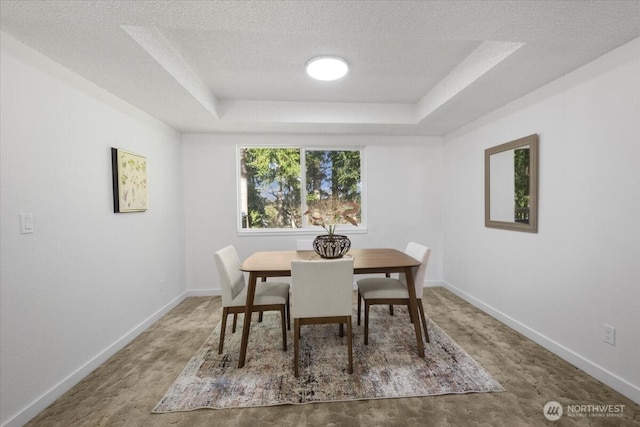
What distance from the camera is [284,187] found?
410 centimetres

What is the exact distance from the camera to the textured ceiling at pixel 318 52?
145 centimetres

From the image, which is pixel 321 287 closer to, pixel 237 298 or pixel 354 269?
pixel 354 269

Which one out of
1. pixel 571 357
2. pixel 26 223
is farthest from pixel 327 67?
pixel 571 357

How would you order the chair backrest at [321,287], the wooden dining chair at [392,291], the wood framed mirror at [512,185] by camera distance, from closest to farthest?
the chair backrest at [321,287], the wooden dining chair at [392,291], the wood framed mirror at [512,185]

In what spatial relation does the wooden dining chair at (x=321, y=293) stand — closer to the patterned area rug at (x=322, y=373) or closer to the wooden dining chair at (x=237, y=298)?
the patterned area rug at (x=322, y=373)

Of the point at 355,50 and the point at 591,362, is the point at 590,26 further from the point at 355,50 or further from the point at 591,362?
the point at 591,362

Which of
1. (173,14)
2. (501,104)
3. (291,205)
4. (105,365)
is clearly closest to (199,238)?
(291,205)

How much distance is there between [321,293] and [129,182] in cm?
206

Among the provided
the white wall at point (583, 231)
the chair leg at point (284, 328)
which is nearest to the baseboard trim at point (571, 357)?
the white wall at point (583, 231)

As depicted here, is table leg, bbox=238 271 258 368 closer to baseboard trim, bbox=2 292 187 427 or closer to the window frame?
baseboard trim, bbox=2 292 187 427

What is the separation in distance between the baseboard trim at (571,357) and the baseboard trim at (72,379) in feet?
11.8

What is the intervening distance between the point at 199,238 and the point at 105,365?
1.89m

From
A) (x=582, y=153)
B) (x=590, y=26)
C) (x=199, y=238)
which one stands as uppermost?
(x=590, y=26)

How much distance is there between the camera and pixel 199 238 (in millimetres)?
3902
